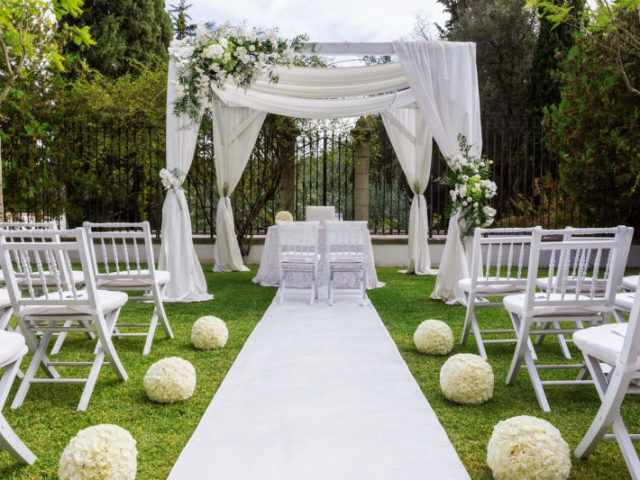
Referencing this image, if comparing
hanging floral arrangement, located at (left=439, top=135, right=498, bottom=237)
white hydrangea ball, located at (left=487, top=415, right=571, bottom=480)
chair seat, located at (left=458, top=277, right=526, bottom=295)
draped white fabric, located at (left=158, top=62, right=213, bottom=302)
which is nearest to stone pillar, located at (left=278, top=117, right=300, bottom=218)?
draped white fabric, located at (left=158, top=62, right=213, bottom=302)

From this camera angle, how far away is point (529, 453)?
2.03 metres

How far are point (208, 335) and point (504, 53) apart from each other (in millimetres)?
12628

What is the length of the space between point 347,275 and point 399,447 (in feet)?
15.1

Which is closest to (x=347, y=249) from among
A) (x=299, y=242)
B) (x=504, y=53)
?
(x=299, y=242)

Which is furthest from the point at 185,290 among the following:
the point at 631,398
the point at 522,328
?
the point at 631,398

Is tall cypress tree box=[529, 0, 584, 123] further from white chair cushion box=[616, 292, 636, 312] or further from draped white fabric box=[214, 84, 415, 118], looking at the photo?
white chair cushion box=[616, 292, 636, 312]

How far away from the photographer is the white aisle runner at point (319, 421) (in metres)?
2.21

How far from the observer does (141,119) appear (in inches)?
397

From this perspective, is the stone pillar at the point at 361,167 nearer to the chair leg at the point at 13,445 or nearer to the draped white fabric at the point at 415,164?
the draped white fabric at the point at 415,164

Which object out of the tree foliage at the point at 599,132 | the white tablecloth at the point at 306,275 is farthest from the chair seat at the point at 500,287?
the tree foliage at the point at 599,132

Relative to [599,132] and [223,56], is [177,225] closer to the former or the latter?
[223,56]

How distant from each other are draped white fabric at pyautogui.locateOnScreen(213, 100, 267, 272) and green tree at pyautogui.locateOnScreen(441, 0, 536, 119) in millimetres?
7561

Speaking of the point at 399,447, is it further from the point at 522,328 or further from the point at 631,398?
the point at 631,398

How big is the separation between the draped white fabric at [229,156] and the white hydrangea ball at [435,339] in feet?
17.5
